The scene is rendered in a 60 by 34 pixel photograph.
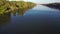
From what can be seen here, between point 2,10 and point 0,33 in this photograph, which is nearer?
point 0,33

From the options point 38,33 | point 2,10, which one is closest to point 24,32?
point 38,33

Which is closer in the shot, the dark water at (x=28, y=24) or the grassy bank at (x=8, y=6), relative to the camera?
the dark water at (x=28, y=24)

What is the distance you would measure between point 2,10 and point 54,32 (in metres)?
13.9

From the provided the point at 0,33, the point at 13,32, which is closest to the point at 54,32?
the point at 13,32

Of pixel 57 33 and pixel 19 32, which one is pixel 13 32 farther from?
pixel 57 33

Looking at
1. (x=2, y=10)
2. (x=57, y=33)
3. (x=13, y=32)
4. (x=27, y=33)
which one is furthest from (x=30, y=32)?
→ (x=2, y=10)

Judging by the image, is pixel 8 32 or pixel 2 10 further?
pixel 2 10

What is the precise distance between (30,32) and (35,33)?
0.43 meters

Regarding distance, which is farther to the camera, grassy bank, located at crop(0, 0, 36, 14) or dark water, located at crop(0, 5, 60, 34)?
grassy bank, located at crop(0, 0, 36, 14)

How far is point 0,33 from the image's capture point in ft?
34.4

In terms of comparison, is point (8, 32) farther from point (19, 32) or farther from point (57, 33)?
point (57, 33)

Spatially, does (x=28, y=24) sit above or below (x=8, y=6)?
above

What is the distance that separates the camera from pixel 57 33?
34.7ft

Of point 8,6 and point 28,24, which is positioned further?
point 8,6
